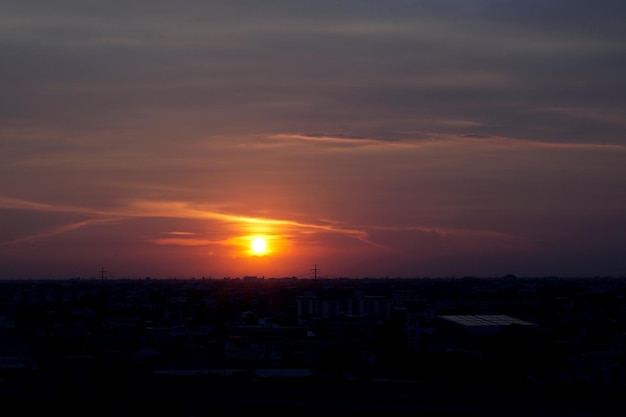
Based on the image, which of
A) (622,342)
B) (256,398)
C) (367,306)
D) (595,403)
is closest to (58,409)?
(256,398)

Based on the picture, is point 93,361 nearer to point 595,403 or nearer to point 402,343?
point 595,403

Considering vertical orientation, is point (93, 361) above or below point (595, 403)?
above

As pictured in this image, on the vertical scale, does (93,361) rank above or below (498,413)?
above

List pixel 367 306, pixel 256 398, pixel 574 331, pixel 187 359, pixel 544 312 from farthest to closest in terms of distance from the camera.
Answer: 1. pixel 367 306
2. pixel 544 312
3. pixel 574 331
4. pixel 187 359
5. pixel 256 398

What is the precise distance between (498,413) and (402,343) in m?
18.6

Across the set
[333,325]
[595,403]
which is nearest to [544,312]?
[333,325]

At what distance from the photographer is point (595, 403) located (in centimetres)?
1450

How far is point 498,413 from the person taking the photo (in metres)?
13.6

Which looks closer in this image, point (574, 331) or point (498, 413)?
point (498, 413)

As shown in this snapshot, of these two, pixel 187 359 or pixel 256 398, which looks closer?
pixel 256 398

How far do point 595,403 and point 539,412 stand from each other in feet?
4.31

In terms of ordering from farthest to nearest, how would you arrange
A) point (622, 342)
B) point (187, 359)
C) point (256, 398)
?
point (622, 342), point (187, 359), point (256, 398)

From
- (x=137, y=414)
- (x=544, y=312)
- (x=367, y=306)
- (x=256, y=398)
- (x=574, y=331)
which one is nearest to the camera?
(x=137, y=414)

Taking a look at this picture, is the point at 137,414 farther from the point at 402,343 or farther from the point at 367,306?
the point at 367,306
